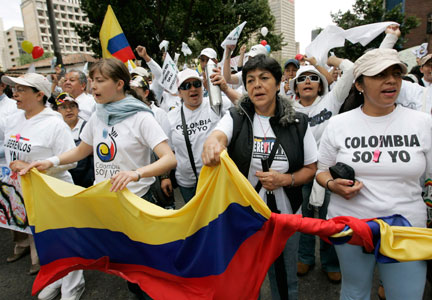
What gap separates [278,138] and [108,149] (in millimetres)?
1385

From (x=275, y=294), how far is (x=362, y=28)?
9.65ft

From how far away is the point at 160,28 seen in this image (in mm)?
13672

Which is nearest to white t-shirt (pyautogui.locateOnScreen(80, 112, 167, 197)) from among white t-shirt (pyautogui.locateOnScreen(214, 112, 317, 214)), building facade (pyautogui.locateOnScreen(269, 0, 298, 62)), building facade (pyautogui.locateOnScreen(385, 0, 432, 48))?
white t-shirt (pyautogui.locateOnScreen(214, 112, 317, 214))

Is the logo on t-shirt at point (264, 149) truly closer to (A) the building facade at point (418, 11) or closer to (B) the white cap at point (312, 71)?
(B) the white cap at point (312, 71)

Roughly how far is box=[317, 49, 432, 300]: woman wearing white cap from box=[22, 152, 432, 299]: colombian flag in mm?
197

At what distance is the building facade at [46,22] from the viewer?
10862cm

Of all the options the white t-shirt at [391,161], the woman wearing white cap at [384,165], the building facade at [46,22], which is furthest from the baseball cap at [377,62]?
the building facade at [46,22]

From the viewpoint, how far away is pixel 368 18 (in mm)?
15281

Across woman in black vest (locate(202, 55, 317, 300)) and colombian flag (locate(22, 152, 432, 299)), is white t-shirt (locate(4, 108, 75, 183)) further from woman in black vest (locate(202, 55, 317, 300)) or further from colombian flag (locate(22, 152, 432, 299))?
woman in black vest (locate(202, 55, 317, 300))

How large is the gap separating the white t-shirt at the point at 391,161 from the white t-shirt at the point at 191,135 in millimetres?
1623

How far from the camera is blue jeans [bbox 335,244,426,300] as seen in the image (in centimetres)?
161

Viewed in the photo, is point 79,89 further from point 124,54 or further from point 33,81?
point 33,81

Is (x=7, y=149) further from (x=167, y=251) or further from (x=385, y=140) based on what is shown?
(x=385, y=140)

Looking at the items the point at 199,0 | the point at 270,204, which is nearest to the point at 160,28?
the point at 199,0
